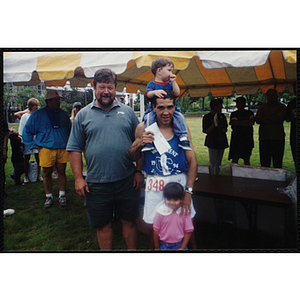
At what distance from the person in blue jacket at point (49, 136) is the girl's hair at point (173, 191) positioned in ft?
4.31

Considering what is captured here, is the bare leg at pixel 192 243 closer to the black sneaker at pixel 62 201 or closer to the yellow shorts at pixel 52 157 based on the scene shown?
the black sneaker at pixel 62 201

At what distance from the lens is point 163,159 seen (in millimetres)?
2363

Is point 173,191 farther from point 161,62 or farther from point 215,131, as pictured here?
point 215,131

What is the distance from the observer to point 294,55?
2.33 meters

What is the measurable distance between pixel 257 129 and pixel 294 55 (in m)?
1.38

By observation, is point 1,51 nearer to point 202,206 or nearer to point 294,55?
point 202,206

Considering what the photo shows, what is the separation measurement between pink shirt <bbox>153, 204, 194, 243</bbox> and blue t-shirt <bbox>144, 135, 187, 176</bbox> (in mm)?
480

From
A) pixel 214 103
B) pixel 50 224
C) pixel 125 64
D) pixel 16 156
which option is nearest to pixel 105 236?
pixel 50 224

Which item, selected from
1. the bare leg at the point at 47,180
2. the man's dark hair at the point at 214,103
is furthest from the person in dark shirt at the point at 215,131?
the bare leg at the point at 47,180

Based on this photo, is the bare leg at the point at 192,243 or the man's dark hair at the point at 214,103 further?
the man's dark hair at the point at 214,103

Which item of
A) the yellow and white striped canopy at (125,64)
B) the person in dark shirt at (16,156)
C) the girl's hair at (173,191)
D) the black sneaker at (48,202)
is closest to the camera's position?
the yellow and white striped canopy at (125,64)

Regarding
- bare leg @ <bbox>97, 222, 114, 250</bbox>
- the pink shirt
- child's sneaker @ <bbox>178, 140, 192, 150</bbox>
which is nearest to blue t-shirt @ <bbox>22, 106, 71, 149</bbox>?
bare leg @ <bbox>97, 222, 114, 250</bbox>

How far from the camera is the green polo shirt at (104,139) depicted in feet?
7.66

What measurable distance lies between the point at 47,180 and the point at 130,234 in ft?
4.29
